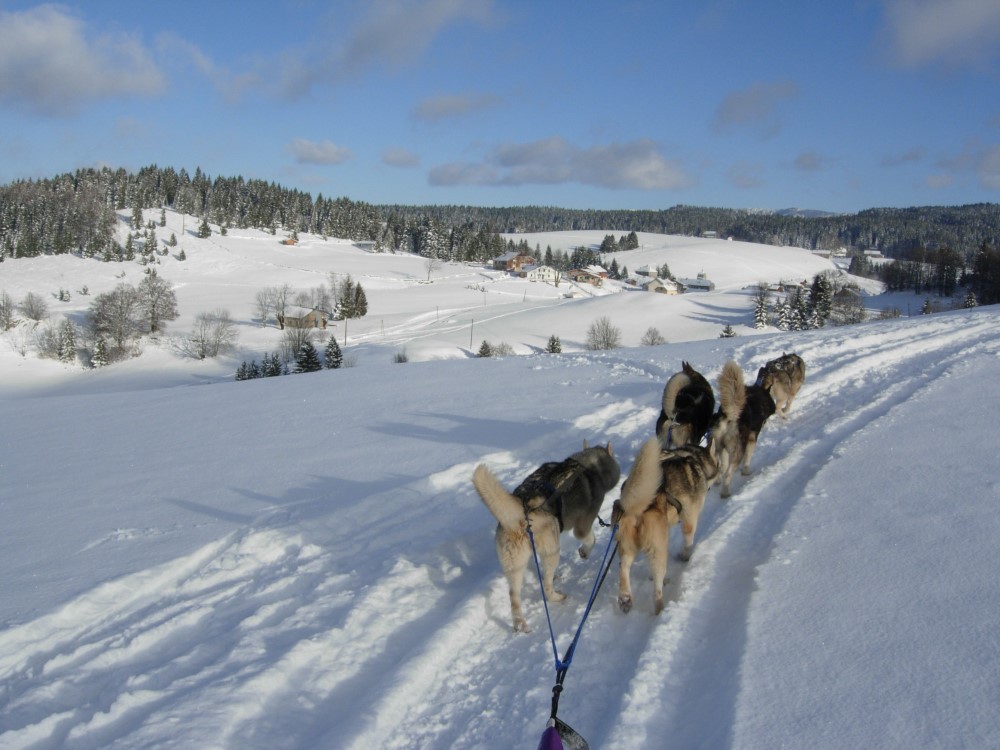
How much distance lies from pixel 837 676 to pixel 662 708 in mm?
1055

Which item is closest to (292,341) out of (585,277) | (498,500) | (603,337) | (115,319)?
(115,319)

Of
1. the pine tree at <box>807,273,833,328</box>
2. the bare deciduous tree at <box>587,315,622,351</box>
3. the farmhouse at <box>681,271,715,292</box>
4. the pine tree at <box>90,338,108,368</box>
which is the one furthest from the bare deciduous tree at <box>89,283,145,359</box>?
the farmhouse at <box>681,271,715,292</box>

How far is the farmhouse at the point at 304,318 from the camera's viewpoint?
64.8 metres

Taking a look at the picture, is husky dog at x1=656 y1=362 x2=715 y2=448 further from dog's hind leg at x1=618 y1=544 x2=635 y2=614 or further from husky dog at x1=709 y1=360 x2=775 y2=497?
dog's hind leg at x1=618 y1=544 x2=635 y2=614

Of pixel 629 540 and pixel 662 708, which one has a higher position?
pixel 629 540

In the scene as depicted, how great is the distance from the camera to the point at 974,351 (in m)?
15.2

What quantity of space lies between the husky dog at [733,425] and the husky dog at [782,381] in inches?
103

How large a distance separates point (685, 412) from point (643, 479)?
11.0 feet

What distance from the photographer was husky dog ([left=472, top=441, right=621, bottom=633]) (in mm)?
4457

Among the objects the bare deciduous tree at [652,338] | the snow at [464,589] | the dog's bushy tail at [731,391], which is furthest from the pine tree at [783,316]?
the dog's bushy tail at [731,391]

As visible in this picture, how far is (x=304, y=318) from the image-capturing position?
6569cm

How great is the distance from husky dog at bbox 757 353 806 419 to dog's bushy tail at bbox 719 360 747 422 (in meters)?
2.93

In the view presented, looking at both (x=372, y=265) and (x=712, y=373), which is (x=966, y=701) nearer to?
(x=712, y=373)

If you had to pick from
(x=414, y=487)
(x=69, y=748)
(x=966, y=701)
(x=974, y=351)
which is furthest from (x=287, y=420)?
(x=974, y=351)
